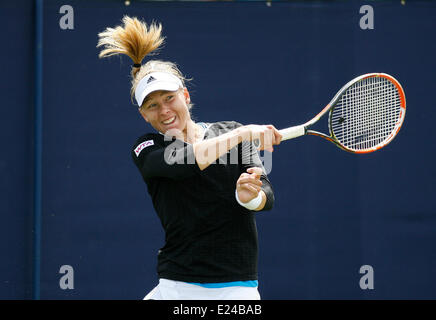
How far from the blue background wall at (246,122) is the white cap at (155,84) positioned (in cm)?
152

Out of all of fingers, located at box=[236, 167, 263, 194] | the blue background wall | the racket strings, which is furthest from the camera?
the blue background wall

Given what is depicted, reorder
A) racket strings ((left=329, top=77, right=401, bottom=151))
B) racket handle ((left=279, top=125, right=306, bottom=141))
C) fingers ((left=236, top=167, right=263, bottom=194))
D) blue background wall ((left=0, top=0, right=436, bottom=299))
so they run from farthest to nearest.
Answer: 1. blue background wall ((left=0, top=0, right=436, bottom=299))
2. racket strings ((left=329, top=77, right=401, bottom=151))
3. racket handle ((left=279, top=125, right=306, bottom=141))
4. fingers ((left=236, top=167, right=263, bottom=194))

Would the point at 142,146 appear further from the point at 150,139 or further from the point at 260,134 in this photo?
the point at 260,134

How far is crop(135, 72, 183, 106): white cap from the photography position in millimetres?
2375

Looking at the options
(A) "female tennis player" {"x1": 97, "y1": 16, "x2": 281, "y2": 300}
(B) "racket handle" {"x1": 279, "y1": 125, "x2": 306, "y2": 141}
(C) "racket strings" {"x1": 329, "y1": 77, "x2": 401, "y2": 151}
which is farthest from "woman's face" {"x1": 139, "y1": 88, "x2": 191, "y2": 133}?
(C) "racket strings" {"x1": 329, "y1": 77, "x2": 401, "y2": 151}

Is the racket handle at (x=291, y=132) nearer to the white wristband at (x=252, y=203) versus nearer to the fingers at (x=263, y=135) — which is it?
the fingers at (x=263, y=135)

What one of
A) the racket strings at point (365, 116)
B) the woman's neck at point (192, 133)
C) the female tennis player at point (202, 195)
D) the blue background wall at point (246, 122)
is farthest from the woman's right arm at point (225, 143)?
the blue background wall at point (246, 122)

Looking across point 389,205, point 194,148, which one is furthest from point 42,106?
point 389,205

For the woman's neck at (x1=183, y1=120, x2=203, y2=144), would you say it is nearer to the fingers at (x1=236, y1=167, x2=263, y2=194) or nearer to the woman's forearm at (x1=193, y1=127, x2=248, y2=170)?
the woman's forearm at (x1=193, y1=127, x2=248, y2=170)

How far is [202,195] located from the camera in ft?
7.52

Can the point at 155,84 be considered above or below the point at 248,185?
above

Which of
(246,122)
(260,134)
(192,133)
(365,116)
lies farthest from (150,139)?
(246,122)

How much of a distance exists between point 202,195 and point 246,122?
1.74m

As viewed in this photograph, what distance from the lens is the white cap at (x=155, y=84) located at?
93.5 inches
